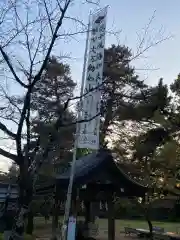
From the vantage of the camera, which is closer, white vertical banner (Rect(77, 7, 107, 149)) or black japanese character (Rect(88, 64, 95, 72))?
white vertical banner (Rect(77, 7, 107, 149))

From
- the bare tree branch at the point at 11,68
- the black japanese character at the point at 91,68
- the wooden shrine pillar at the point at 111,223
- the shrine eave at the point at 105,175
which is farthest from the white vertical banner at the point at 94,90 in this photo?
the wooden shrine pillar at the point at 111,223

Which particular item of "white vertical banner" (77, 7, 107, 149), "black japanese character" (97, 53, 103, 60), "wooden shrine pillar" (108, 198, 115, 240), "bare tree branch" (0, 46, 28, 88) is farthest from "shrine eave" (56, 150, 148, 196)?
"bare tree branch" (0, 46, 28, 88)

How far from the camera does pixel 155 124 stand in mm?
16422

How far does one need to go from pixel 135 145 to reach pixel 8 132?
1056cm

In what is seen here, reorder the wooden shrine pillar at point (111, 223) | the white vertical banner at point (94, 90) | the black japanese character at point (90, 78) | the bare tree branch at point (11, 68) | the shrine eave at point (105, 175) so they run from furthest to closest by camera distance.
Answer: the wooden shrine pillar at point (111, 223)
the shrine eave at point (105, 175)
the black japanese character at point (90, 78)
the white vertical banner at point (94, 90)
the bare tree branch at point (11, 68)

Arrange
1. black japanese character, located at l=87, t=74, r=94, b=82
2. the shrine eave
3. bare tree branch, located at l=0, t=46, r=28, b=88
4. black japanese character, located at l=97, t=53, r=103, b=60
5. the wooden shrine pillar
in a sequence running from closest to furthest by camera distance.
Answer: bare tree branch, located at l=0, t=46, r=28, b=88, black japanese character, located at l=87, t=74, r=94, b=82, black japanese character, located at l=97, t=53, r=103, b=60, the shrine eave, the wooden shrine pillar

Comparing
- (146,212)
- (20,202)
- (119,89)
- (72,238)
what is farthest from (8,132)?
(119,89)

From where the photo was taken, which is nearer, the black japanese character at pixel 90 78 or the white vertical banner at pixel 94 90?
the white vertical banner at pixel 94 90

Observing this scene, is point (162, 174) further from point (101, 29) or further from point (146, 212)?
point (101, 29)

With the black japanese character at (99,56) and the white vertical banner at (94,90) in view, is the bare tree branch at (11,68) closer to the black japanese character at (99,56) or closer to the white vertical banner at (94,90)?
the white vertical banner at (94,90)

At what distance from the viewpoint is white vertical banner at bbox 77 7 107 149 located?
32.7ft

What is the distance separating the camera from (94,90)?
9.88 m

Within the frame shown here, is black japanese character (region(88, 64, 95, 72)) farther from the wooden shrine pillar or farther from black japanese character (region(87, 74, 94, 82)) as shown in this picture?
the wooden shrine pillar

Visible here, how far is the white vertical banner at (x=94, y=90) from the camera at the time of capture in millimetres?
9969
